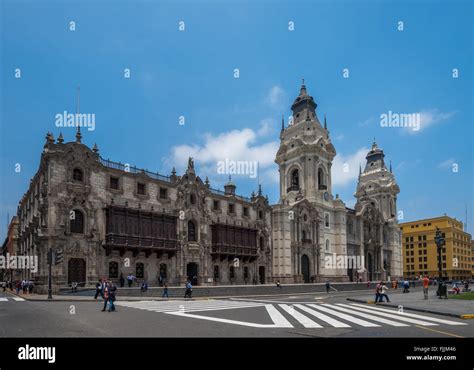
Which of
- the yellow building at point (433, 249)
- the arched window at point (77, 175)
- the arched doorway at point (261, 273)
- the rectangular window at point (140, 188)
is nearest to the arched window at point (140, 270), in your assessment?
the rectangular window at point (140, 188)

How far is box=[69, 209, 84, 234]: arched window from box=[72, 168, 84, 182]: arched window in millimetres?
2857

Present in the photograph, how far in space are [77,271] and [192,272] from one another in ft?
43.4

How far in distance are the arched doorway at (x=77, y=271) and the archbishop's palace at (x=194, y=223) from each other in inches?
3.4

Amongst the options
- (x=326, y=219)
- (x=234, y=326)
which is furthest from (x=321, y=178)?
(x=234, y=326)

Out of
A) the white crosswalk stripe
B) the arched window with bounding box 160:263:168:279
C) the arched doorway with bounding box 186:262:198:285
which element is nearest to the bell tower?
the arched doorway with bounding box 186:262:198:285

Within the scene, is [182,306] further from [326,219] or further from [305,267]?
[326,219]

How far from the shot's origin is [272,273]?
188 ft

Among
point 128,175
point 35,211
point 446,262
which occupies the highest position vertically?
point 128,175

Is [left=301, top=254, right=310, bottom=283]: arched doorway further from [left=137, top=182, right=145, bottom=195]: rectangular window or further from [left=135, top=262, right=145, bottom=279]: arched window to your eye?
[left=137, top=182, right=145, bottom=195]: rectangular window
